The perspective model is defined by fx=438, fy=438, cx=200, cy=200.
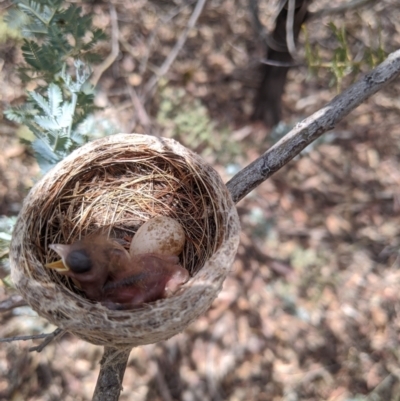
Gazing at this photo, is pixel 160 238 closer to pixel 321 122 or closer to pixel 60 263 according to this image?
pixel 60 263

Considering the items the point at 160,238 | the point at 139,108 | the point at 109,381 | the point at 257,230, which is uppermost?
the point at 160,238

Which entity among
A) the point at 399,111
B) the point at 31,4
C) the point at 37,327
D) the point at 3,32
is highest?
the point at 31,4

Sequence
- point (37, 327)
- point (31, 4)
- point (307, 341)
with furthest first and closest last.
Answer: point (307, 341), point (37, 327), point (31, 4)

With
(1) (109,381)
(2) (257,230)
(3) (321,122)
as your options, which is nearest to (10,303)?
(1) (109,381)

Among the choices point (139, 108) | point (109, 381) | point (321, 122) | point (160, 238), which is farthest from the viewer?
point (139, 108)

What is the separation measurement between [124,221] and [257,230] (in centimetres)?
109

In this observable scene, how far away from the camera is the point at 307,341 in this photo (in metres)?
2.38

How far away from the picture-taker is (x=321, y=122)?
4.25 ft

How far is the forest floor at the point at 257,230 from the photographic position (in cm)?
220

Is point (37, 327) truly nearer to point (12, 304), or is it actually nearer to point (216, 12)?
point (12, 304)

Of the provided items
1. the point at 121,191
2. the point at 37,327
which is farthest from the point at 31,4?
the point at 37,327

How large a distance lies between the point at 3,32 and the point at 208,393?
7.86 feet

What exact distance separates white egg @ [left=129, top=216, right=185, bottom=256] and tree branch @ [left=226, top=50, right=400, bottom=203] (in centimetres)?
33

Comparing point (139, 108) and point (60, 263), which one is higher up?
point (60, 263)
